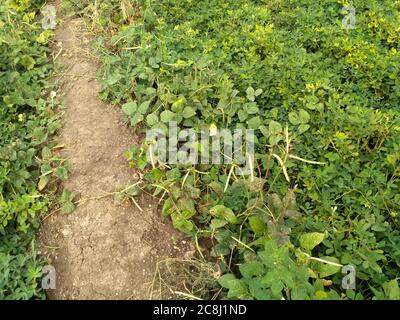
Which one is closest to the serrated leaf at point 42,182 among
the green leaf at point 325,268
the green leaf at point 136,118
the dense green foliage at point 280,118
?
the dense green foliage at point 280,118

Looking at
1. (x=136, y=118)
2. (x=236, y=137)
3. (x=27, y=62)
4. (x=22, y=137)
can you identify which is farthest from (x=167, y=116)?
(x=27, y=62)

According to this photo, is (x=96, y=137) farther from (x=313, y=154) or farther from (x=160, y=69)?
(x=313, y=154)

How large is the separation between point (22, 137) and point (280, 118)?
209 cm

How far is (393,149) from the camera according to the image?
134 inches

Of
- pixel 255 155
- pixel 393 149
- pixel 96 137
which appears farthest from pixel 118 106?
pixel 393 149

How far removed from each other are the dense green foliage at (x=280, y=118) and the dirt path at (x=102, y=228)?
17cm

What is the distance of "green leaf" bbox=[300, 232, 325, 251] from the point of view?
276cm

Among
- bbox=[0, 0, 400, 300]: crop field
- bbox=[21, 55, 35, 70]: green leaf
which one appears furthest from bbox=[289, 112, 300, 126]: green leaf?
bbox=[21, 55, 35, 70]: green leaf

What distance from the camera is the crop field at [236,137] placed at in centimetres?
282

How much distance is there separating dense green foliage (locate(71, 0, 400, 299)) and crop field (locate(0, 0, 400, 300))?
12 mm

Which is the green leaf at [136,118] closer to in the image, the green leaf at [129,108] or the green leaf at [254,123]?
the green leaf at [129,108]

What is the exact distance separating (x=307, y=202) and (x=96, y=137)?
5.68 ft

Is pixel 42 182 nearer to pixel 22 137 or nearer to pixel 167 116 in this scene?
pixel 22 137

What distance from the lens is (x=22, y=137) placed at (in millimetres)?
3594
